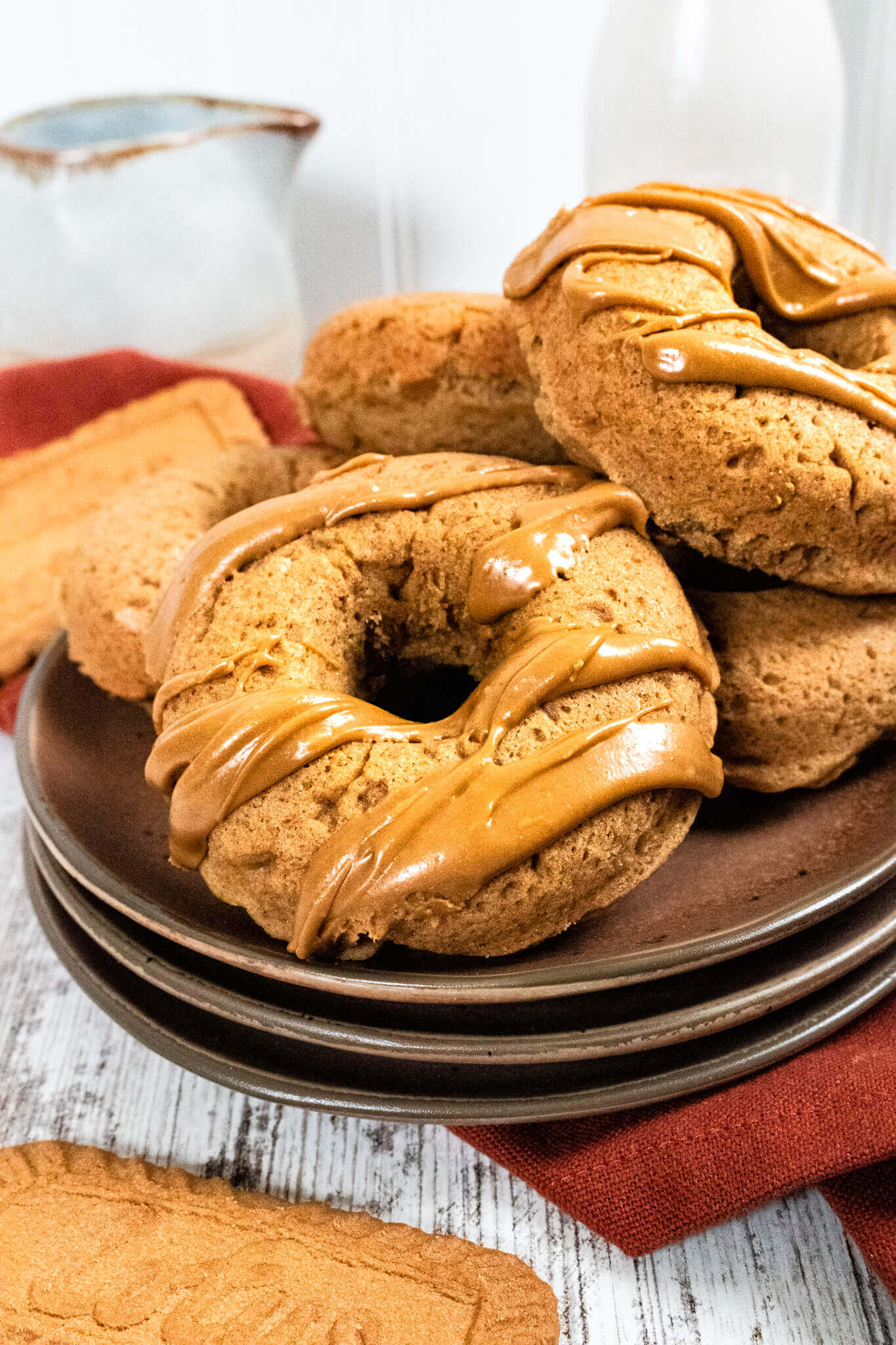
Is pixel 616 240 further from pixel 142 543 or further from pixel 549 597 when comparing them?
pixel 142 543

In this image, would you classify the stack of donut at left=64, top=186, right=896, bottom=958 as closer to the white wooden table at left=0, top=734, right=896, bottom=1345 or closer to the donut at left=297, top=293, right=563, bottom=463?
the donut at left=297, top=293, right=563, bottom=463

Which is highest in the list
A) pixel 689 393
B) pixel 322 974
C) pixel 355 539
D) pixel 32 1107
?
pixel 689 393

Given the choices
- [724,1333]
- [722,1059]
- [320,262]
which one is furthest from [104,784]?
[320,262]

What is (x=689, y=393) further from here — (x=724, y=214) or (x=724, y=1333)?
(x=724, y=1333)

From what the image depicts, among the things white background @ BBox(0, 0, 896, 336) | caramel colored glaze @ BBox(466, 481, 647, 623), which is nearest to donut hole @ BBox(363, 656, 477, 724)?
caramel colored glaze @ BBox(466, 481, 647, 623)

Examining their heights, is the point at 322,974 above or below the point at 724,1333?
above

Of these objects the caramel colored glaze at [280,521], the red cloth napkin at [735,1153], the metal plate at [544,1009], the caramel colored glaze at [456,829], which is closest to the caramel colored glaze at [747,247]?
the caramel colored glaze at [280,521]
